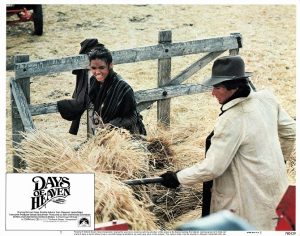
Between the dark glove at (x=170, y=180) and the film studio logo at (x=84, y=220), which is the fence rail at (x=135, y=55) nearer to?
the film studio logo at (x=84, y=220)

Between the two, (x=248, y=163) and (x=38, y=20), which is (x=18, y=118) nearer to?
(x=248, y=163)

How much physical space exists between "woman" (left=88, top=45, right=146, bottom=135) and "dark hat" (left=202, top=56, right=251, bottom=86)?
0.83m

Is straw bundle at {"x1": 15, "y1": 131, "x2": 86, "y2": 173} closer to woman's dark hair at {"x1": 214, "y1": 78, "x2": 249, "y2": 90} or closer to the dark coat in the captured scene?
the dark coat

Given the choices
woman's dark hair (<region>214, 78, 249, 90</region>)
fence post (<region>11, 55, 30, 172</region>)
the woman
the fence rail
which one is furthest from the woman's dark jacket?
woman's dark hair (<region>214, 78, 249, 90</region>)

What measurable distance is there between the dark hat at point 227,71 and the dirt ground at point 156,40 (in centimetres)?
147

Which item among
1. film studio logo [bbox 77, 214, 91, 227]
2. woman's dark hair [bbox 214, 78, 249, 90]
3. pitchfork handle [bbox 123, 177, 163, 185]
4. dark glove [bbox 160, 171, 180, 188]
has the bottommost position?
film studio logo [bbox 77, 214, 91, 227]

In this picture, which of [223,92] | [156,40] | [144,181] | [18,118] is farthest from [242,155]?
[156,40]

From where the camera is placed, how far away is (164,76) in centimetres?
569

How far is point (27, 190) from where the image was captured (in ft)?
14.1

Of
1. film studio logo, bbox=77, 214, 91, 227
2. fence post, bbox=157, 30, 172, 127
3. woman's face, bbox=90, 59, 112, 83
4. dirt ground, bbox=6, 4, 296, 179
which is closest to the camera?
film studio logo, bbox=77, 214, 91, 227

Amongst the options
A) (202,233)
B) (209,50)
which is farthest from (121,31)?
(202,233)

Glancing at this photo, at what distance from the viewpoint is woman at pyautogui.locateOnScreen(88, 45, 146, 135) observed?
4.56m

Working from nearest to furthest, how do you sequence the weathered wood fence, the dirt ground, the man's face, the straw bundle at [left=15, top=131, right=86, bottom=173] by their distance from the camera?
the man's face → the straw bundle at [left=15, top=131, right=86, bottom=173] → the weathered wood fence → the dirt ground

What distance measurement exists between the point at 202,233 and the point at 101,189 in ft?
2.89
